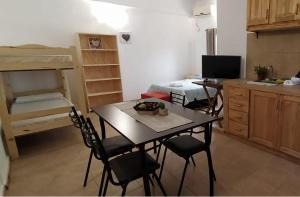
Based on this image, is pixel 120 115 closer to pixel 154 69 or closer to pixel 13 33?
pixel 13 33

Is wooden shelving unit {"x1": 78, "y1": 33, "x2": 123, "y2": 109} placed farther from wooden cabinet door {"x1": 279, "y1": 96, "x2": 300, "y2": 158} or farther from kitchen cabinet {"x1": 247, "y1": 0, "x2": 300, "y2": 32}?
wooden cabinet door {"x1": 279, "y1": 96, "x2": 300, "y2": 158}

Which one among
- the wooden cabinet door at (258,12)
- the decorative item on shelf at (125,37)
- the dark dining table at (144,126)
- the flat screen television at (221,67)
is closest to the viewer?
the dark dining table at (144,126)

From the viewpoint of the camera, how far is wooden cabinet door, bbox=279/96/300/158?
6.93 feet

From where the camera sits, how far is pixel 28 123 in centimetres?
269

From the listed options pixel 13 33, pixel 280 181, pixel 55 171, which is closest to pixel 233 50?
pixel 280 181

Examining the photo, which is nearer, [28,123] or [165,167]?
[165,167]

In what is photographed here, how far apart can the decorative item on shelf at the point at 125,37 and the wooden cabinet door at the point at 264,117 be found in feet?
11.0

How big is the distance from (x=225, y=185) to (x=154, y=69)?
4023 mm

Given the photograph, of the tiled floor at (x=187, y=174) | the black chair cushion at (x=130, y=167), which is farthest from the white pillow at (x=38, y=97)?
the black chair cushion at (x=130, y=167)

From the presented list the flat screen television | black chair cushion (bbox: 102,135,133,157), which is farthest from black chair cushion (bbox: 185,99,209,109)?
black chair cushion (bbox: 102,135,133,157)

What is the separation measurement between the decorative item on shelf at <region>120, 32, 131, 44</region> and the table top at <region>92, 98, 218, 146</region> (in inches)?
122

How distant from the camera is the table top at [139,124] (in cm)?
147

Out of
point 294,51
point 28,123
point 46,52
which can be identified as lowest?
point 28,123

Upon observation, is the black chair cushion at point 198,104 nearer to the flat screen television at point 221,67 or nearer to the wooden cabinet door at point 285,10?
the flat screen television at point 221,67
